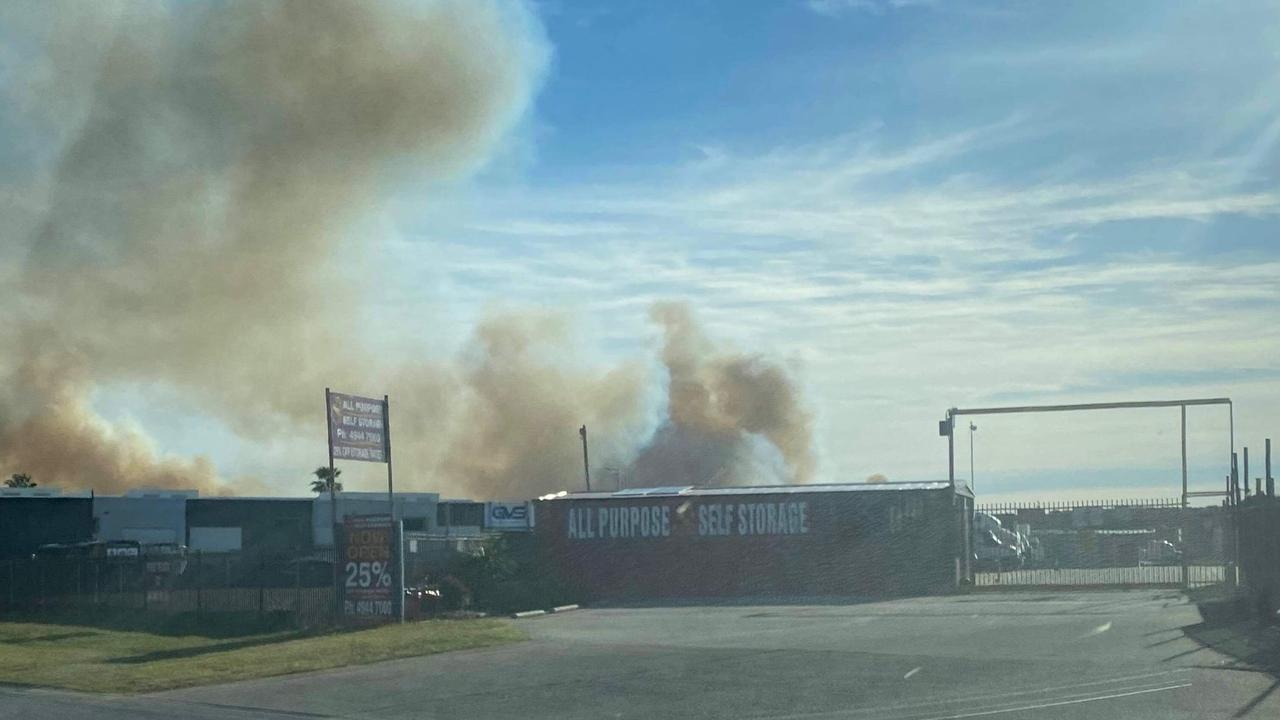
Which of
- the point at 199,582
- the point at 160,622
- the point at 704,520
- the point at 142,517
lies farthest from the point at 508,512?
the point at 160,622

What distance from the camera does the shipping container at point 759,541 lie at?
1499 inches

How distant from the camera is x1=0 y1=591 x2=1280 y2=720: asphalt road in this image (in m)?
14.3

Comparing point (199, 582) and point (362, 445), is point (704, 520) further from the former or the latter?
point (199, 582)

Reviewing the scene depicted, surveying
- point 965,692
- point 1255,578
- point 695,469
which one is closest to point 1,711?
point 965,692

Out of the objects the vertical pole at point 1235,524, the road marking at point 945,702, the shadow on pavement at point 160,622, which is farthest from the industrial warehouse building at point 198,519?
the road marking at point 945,702

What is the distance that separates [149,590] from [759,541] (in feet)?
54.5

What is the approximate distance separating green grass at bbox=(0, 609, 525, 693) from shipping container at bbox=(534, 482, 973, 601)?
37.6 ft

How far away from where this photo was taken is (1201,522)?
123 feet

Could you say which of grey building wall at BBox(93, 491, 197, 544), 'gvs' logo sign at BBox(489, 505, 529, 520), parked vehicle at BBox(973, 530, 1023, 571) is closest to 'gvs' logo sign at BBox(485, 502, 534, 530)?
'gvs' logo sign at BBox(489, 505, 529, 520)

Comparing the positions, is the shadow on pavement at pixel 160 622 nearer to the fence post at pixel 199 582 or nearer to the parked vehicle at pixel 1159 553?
the fence post at pixel 199 582

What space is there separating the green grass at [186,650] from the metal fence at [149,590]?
1.60 meters

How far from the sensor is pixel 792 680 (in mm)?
16625

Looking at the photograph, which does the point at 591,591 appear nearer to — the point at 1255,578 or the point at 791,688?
the point at 1255,578

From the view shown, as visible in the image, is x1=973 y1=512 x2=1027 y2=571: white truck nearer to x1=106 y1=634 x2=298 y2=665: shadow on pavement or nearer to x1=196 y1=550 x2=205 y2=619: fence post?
x1=196 y1=550 x2=205 y2=619: fence post
